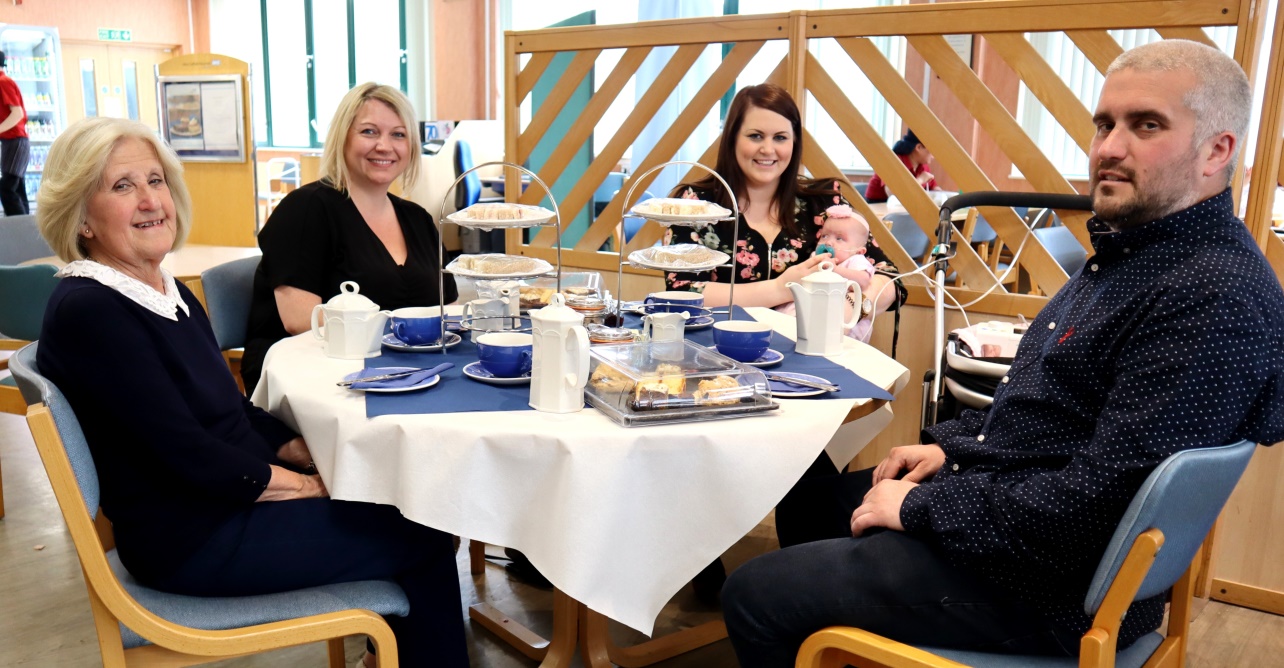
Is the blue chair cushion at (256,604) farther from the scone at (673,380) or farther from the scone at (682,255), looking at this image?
the scone at (682,255)

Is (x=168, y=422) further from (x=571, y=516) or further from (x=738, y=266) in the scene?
(x=738, y=266)

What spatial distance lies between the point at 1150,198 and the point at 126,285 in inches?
63.9

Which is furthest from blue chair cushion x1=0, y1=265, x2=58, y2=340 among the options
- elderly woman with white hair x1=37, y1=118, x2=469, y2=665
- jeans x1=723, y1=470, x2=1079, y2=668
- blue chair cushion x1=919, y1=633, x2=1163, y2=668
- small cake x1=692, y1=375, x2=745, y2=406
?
blue chair cushion x1=919, y1=633, x2=1163, y2=668

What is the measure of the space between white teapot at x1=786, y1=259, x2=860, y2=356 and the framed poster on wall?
3.99m

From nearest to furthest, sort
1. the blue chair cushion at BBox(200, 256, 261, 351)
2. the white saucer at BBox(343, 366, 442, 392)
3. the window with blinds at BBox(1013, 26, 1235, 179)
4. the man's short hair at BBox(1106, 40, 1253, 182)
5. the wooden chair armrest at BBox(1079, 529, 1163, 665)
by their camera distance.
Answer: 1. the wooden chair armrest at BBox(1079, 529, 1163, 665)
2. the man's short hair at BBox(1106, 40, 1253, 182)
3. the white saucer at BBox(343, 366, 442, 392)
4. the blue chair cushion at BBox(200, 256, 261, 351)
5. the window with blinds at BBox(1013, 26, 1235, 179)

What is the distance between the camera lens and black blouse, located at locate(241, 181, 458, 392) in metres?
2.56

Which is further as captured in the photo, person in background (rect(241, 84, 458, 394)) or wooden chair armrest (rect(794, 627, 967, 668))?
person in background (rect(241, 84, 458, 394))

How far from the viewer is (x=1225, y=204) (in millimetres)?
1406

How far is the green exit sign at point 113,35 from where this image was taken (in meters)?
11.7

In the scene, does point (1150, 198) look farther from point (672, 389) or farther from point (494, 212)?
point (494, 212)

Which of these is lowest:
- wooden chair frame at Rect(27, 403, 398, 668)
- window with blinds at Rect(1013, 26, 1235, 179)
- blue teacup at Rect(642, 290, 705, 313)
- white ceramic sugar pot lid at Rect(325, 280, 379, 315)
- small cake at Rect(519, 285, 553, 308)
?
wooden chair frame at Rect(27, 403, 398, 668)

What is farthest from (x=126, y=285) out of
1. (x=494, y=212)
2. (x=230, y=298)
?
(x=230, y=298)

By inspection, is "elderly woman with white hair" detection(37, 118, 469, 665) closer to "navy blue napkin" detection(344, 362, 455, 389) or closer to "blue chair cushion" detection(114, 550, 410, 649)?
"blue chair cushion" detection(114, 550, 410, 649)

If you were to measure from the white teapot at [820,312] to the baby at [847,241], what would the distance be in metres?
0.62
